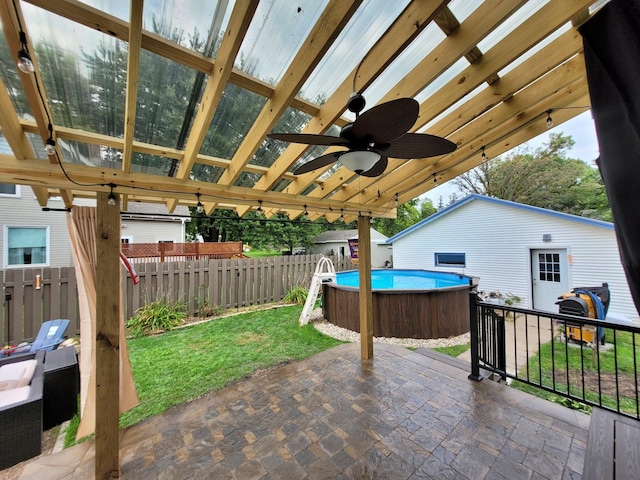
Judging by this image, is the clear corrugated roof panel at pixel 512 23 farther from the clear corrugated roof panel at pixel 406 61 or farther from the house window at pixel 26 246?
the house window at pixel 26 246

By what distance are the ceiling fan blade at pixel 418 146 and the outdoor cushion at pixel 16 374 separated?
4.01 meters

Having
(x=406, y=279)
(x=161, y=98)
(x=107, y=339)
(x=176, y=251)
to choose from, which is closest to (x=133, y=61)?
(x=161, y=98)

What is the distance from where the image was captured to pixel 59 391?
2.72 m

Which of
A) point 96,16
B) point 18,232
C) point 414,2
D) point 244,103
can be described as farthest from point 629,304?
point 18,232

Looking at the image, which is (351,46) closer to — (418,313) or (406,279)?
(418,313)

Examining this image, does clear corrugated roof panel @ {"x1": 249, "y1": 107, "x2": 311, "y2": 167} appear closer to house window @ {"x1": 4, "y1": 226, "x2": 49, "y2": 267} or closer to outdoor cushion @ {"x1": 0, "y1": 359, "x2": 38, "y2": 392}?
outdoor cushion @ {"x1": 0, "y1": 359, "x2": 38, "y2": 392}

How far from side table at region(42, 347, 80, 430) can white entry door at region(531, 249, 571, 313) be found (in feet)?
34.0

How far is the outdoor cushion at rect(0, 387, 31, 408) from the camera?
2234 mm

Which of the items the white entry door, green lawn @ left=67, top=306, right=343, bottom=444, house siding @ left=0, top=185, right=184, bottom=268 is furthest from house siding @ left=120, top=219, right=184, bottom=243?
the white entry door

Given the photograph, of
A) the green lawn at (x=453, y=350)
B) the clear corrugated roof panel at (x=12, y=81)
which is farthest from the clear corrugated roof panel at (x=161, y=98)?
the green lawn at (x=453, y=350)

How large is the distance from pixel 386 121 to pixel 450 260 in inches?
381

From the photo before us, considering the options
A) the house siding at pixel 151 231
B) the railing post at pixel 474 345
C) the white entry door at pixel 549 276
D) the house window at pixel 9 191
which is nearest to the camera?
the railing post at pixel 474 345

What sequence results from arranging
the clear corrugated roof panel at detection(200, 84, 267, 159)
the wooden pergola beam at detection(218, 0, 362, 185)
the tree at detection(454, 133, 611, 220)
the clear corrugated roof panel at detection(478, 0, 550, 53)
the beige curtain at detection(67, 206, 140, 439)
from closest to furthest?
the wooden pergola beam at detection(218, 0, 362, 185)
the clear corrugated roof panel at detection(478, 0, 550, 53)
the clear corrugated roof panel at detection(200, 84, 267, 159)
the beige curtain at detection(67, 206, 140, 439)
the tree at detection(454, 133, 611, 220)

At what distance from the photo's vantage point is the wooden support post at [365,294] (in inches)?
157
